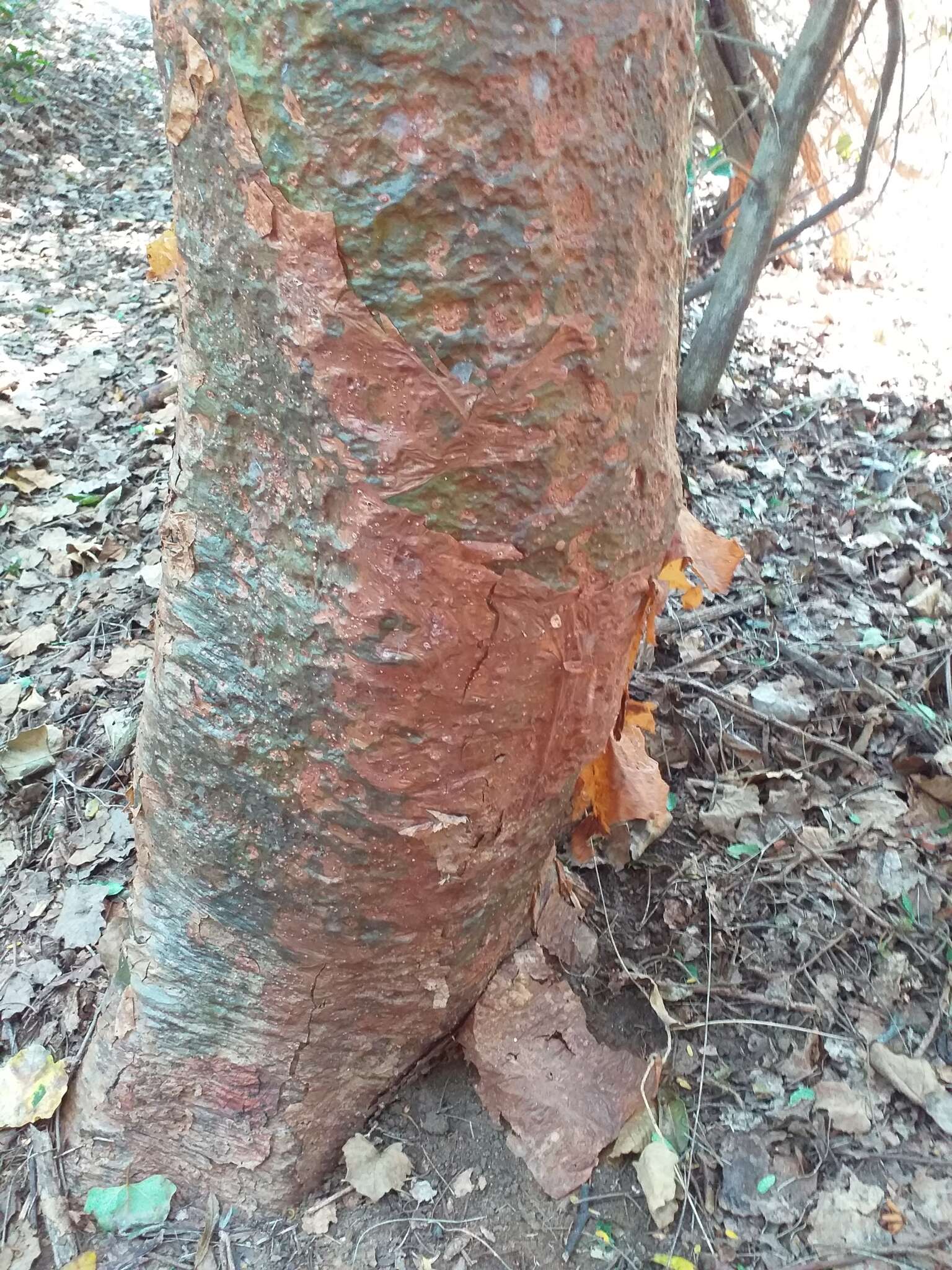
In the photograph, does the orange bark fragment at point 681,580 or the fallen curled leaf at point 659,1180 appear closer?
the orange bark fragment at point 681,580

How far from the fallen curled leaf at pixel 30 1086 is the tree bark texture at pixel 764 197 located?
11.5ft

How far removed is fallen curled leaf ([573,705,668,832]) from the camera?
5.18 ft

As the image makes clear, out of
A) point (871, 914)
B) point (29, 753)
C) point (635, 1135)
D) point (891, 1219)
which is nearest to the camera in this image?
point (891, 1219)

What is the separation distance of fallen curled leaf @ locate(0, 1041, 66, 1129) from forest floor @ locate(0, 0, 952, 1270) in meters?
0.03

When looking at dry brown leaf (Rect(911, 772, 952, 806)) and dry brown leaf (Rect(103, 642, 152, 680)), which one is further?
dry brown leaf (Rect(103, 642, 152, 680))

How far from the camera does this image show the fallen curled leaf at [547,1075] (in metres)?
1.67

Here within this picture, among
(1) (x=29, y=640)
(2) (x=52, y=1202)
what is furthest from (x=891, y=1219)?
(1) (x=29, y=640)

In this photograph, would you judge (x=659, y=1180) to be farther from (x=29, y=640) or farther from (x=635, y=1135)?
(x=29, y=640)

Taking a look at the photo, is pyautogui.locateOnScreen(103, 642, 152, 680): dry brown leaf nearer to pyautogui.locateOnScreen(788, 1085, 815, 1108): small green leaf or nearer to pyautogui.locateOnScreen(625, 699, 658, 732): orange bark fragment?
pyautogui.locateOnScreen(625, 699, 658, 732): orange bark fragment

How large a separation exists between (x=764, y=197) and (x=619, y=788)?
323 centimetres

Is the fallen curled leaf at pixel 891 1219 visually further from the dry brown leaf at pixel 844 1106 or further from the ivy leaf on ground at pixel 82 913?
the ivy leaf on ground at pixel 82 913

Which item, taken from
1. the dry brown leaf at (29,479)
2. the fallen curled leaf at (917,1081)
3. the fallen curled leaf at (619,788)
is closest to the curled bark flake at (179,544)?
the fallen curled leaf at (619,788)

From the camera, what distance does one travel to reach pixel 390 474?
93 cm

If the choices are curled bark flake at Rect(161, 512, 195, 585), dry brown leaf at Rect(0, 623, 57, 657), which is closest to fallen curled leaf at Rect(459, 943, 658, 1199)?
curled bark flake at Rect(161, 512, 195, 585)
